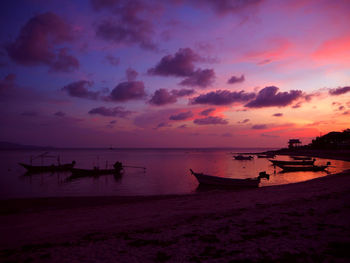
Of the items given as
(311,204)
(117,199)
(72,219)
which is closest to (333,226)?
(311,204)

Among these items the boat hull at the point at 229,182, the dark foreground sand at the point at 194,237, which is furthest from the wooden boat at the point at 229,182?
Result: the dark foreground sand at the point at 194,237

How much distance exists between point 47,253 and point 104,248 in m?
1.57

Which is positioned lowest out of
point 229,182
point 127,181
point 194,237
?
point 127,181

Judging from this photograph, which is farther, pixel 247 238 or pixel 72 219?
pixel 72 219

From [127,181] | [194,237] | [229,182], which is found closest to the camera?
[194,237]

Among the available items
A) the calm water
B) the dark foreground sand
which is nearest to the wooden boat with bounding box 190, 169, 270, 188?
the calm water

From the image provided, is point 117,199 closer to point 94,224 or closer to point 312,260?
point 94,224

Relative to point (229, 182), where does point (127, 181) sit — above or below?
below

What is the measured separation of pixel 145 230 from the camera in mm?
8977

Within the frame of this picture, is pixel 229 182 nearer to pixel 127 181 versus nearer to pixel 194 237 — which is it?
pixel 127 181

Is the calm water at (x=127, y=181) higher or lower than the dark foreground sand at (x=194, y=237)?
lower

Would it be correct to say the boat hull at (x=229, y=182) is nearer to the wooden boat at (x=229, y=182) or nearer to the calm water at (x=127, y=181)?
the wooden boat at (x=229, y=182)

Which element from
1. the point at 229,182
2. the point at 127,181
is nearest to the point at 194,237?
the point at 229,182

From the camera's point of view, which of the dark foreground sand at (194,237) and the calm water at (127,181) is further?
the calm water at (127,181)
